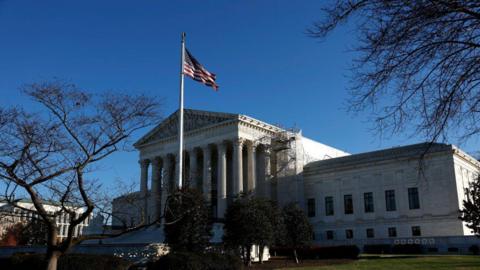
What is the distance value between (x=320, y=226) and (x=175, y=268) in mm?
44463

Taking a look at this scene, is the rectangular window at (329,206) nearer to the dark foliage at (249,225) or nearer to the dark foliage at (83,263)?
the dark foliage at (249,225)

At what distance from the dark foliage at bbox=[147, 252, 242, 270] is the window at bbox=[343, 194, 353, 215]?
1564 inches

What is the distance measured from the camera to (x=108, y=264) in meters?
24.3

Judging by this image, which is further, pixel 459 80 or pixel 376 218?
pixel 376 218

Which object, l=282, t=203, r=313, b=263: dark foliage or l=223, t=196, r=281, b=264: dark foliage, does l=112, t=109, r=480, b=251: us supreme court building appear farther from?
l=223, t=196, r=281, b=264: dark foliage

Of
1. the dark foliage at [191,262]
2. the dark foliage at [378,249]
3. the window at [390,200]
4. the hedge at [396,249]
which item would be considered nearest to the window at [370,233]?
the window at [390,200]

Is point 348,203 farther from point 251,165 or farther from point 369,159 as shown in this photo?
point 251,165

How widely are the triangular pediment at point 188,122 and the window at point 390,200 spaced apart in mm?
22463

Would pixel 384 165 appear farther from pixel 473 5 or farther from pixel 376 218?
pixel 473 5

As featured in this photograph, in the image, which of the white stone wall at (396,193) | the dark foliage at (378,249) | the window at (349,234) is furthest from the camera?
the window at (349,234)

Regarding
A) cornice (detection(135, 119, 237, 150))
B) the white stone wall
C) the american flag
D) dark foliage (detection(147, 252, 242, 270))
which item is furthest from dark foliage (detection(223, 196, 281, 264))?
cornice (detection(135, 119, 237, 150))

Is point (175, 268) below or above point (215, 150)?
below

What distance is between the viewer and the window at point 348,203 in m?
62.2

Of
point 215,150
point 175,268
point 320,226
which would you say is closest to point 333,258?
point 175,268
